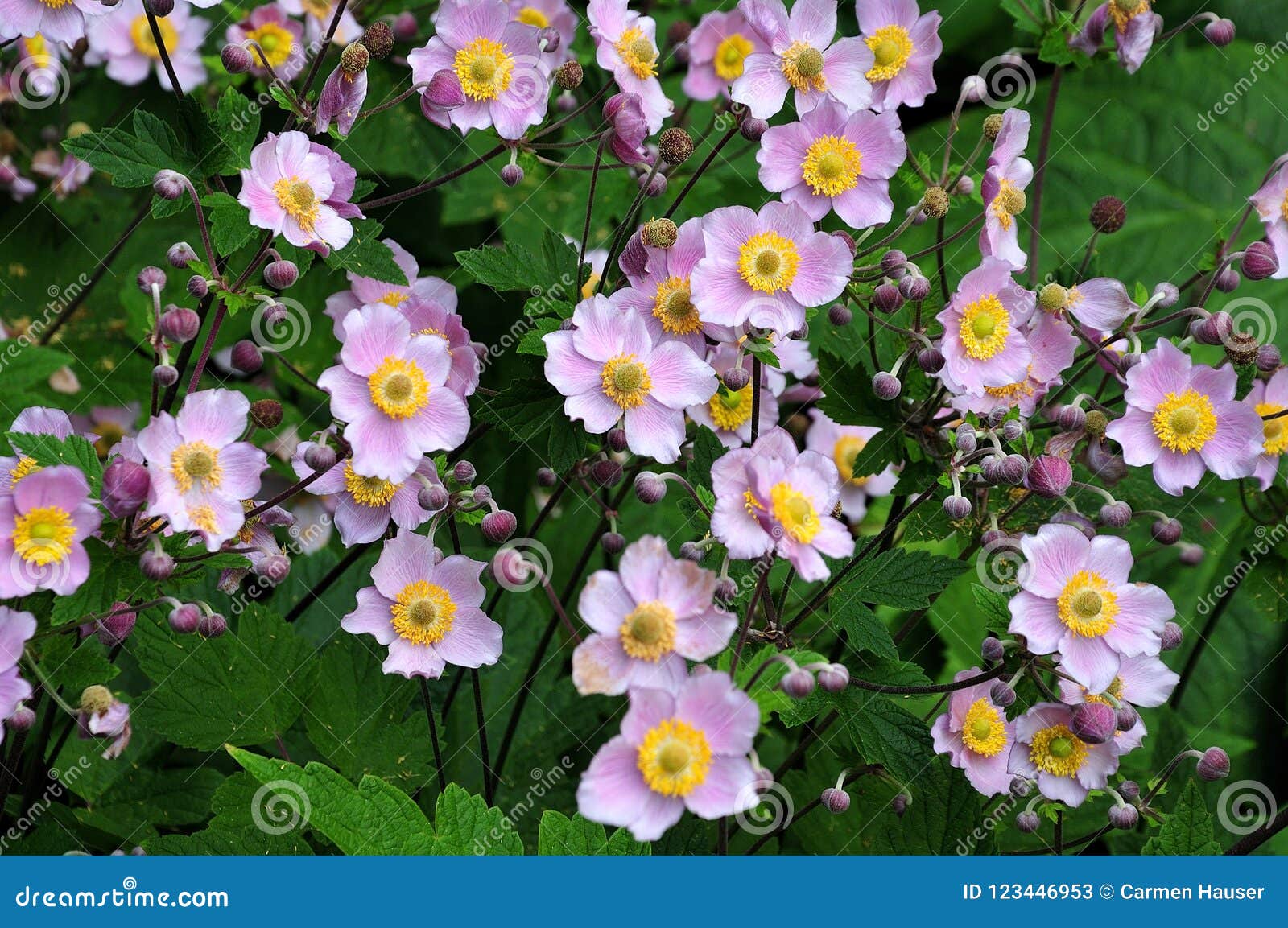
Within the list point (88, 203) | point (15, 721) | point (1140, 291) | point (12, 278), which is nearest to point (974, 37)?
point (1140, 291)

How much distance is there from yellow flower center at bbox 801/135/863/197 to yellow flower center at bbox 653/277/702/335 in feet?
1.11

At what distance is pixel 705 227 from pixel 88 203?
2.04 metres

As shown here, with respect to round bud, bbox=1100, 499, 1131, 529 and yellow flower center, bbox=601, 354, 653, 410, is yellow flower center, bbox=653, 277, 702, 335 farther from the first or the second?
round bud, bbox=1100, 499, 1131, 529

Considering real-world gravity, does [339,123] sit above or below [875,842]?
above

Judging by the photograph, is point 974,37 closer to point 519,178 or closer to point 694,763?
point 519,178

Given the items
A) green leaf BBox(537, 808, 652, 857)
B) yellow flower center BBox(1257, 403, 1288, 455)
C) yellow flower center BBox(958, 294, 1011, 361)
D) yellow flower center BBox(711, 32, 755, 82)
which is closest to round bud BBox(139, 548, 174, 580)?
green leaf BBox(537, 808, 652, 857)

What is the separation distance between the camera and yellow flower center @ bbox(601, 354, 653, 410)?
1.96m

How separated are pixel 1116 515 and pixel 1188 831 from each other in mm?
575

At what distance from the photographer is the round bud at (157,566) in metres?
1.69

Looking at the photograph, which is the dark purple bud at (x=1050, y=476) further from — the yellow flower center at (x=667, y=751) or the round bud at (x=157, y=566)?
the round bud at (x=157, y=566)

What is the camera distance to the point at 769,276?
2.01 metres

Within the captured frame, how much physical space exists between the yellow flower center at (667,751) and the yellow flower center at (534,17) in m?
1.84

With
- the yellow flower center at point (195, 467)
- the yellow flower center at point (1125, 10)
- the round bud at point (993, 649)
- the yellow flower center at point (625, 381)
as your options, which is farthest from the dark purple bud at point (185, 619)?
the yellow flower center at point (1125, 10)

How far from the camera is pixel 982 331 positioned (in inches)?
80.5
